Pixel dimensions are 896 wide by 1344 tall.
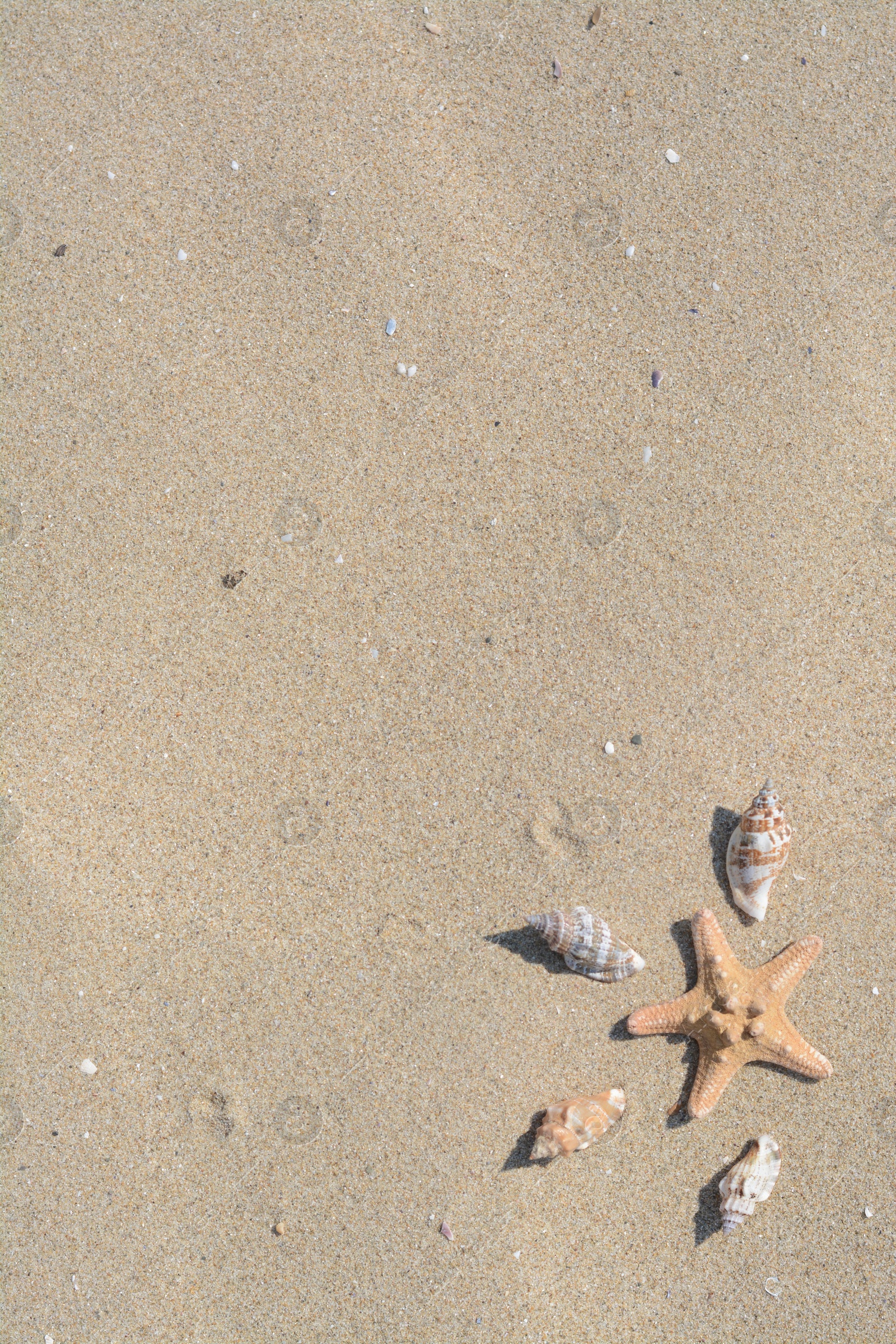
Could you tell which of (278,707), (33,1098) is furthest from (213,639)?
(33,1098)

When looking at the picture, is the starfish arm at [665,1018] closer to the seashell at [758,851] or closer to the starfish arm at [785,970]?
the starfish arm at [785,970]

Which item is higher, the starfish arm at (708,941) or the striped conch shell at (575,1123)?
the starfish arm at (708,941)

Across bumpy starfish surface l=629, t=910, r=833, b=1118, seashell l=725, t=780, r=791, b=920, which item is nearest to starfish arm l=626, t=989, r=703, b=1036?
bumpy starfish surface l=629, t=910, r=833, b=1118

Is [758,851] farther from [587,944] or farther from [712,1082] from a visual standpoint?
[712,1082]

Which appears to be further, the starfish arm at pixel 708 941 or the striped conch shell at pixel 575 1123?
the starfish arm at pixel 708 941

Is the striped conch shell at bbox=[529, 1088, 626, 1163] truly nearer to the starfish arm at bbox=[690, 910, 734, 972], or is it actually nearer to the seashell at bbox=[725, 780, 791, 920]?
the starfish arm at bbox=[690, 910, 734, 972]

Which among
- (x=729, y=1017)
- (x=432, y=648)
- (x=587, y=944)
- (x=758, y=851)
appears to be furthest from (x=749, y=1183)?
(x=432, y=648)

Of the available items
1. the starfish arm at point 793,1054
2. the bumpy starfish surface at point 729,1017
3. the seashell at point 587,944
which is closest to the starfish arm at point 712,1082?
the bumpy starfish surface at point 729,1017
